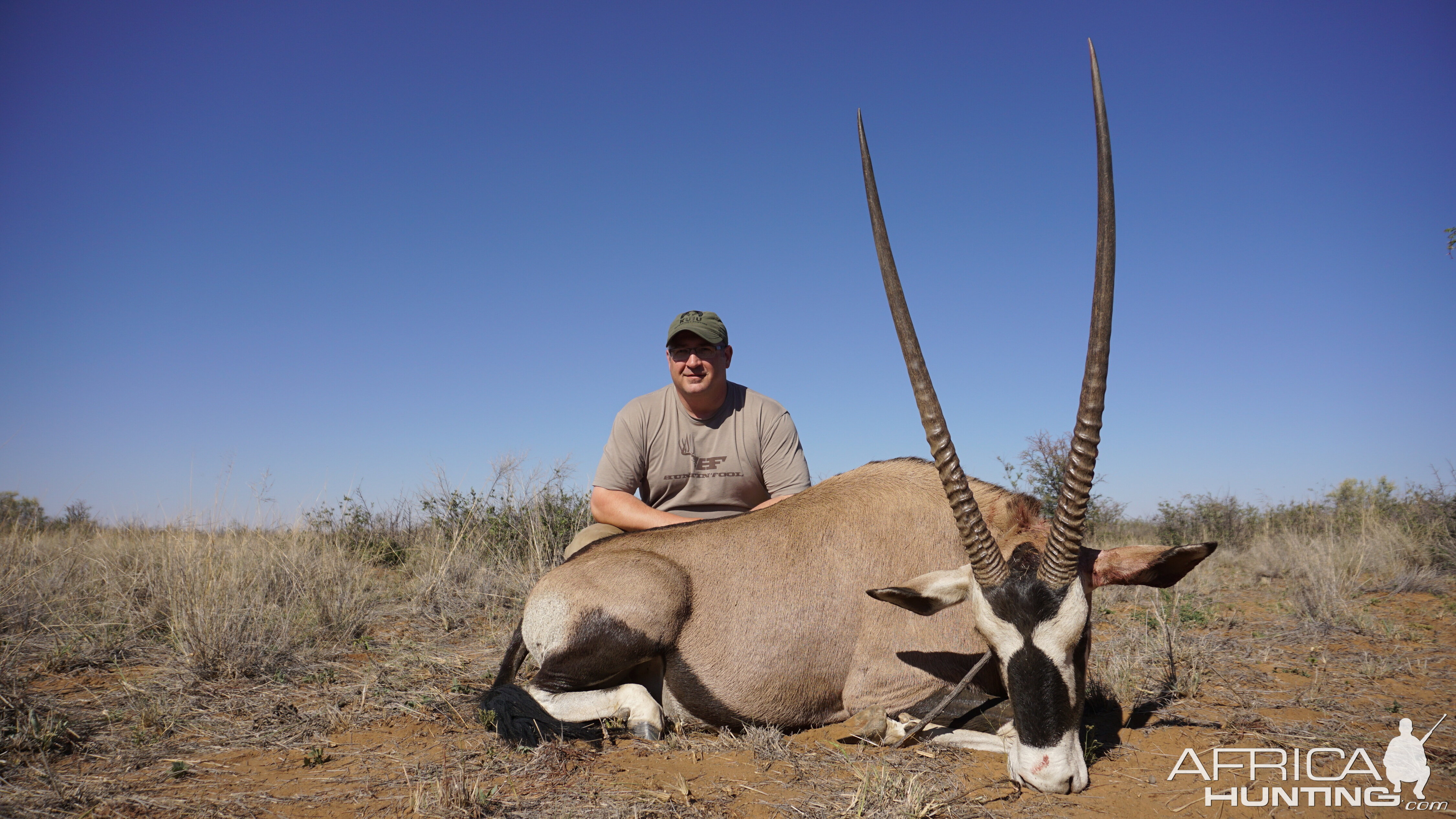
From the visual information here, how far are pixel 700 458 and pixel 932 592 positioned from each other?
8.99ft

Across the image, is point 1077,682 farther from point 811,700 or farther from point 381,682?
point 381,682

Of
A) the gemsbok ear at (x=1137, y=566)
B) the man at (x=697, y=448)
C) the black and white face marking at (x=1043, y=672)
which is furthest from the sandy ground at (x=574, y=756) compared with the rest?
the man at (x=697, y=448)

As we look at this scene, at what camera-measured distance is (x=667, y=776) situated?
3150 mm

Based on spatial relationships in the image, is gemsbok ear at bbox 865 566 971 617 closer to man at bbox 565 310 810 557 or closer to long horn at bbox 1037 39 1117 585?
long horn at bbox 1037 39 1117 585

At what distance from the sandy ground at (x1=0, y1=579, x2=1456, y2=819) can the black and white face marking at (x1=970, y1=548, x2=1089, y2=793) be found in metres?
0.13

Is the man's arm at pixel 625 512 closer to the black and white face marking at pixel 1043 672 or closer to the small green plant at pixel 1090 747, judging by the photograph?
the black and white face marking at pixel 1043 672

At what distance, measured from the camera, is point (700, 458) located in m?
5.78

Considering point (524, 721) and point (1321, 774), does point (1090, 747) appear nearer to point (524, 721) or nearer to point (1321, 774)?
point (1321, 774)

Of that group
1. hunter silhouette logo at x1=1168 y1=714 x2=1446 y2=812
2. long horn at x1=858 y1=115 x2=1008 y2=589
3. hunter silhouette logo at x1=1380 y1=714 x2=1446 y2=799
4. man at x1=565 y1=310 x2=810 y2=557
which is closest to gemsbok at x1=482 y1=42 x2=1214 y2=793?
long horn at x1=858 y1=115 x2=1008 y2=589

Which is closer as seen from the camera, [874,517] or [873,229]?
[873,229]

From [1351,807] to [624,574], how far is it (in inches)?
122

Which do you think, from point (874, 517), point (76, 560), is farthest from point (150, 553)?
point (874, 517)

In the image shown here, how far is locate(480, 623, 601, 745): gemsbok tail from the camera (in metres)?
3.53

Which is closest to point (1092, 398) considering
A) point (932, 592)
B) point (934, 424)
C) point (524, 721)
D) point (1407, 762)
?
point (934, 424)
